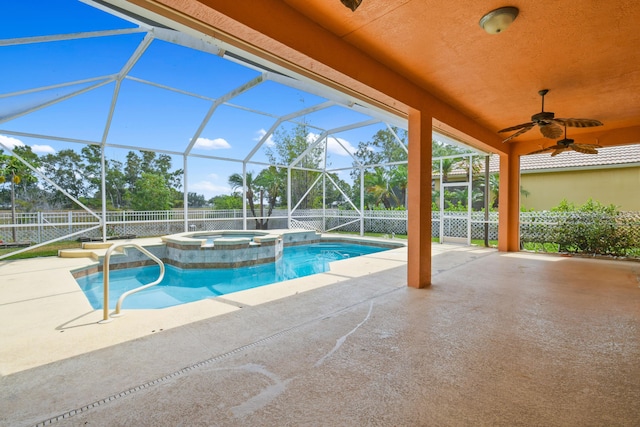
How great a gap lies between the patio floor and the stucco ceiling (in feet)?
9.26

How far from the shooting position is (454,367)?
216 centimetres

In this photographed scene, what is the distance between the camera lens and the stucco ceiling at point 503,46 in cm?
243

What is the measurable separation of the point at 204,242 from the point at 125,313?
443 cm

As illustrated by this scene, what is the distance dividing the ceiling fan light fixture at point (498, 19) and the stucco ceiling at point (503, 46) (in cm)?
5

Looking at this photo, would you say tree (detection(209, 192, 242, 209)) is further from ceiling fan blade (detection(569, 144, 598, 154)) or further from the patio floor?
ceiling fan blade (detection(569, 144, 598, 154))

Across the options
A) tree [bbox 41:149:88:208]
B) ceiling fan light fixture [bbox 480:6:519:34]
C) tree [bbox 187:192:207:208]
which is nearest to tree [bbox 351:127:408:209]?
tree [bbox 187:192:207:208]

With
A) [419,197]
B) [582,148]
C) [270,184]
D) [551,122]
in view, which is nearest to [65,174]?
[270,184]

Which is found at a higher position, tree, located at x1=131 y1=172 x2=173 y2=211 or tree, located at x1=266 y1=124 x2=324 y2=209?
tree, located at x1=266 y1=124 x2=324 y2=209

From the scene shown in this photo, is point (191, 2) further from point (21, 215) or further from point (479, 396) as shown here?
point (21, 215)

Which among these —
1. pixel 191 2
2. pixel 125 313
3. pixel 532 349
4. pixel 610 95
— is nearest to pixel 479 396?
pixel 532 349

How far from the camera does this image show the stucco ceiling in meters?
2.43

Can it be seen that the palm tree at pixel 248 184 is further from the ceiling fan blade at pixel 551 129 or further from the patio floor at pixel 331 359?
the ceiling fan blade at pixel 551 129

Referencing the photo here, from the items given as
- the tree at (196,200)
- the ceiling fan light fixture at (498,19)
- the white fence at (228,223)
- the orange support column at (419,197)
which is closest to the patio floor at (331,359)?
the orange support column at (419,197)

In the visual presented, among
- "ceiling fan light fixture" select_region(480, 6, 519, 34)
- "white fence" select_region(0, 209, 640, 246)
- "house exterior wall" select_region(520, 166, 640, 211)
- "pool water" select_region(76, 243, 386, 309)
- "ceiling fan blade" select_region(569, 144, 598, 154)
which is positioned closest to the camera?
"ceiling fan light fixture" select_region(480, 6, 519, 34)
